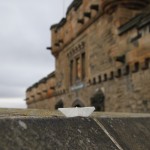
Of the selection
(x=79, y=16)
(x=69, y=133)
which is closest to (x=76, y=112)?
(x=69, y=133)

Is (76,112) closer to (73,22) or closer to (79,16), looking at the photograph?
(79,16)

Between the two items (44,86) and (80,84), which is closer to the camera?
(80,84)

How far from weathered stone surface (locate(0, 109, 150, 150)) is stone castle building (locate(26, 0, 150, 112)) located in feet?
22.8

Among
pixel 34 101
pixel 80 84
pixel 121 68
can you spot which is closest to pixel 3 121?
pixel 121 68

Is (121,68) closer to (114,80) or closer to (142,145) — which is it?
(114,80)

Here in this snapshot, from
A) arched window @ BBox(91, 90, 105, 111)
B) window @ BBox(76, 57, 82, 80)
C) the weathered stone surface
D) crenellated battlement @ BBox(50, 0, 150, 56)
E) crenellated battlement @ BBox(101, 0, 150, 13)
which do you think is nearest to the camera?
the weathered stone surface

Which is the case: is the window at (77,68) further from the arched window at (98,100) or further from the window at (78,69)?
the arched window at (98,100)

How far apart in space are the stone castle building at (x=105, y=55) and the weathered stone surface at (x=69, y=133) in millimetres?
6957

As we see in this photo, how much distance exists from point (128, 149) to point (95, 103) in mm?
10611

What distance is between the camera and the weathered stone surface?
1157mm

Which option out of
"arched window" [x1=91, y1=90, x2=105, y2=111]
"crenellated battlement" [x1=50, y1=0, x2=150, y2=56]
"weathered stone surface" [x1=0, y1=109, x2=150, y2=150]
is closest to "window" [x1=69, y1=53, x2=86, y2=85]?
"crenellated battlement" [x1=50, y1=0, x2=150, y2=56]

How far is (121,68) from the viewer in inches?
385

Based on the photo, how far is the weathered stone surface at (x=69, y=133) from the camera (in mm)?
1157

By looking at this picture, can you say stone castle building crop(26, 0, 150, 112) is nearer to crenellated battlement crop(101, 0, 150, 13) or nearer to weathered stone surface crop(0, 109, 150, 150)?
crenellated battlement crop(101, 0, 150, 13)
